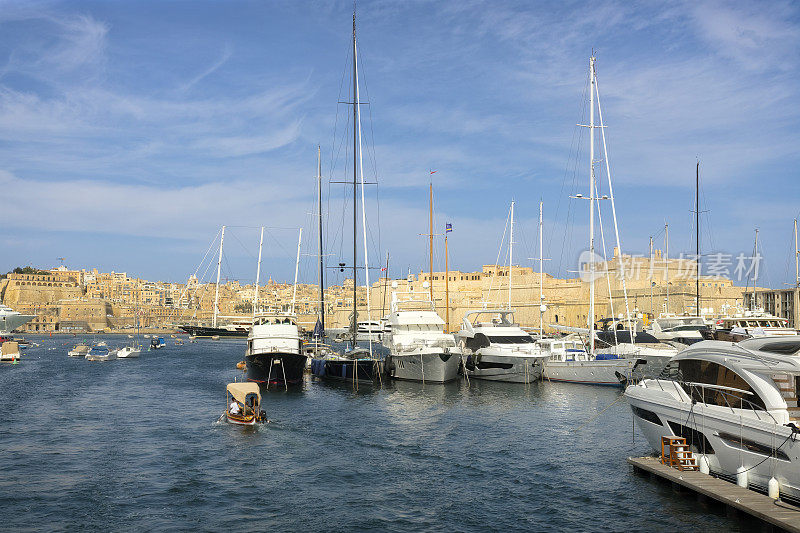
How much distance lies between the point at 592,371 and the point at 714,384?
20557 millimetres

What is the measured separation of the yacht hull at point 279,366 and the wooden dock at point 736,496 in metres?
21.6

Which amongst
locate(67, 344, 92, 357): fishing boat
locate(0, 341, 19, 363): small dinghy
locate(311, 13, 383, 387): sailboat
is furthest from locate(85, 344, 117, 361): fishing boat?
locate(311, 13, 383, 387): sailboat

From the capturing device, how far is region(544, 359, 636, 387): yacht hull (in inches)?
1355

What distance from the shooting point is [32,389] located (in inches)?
1433

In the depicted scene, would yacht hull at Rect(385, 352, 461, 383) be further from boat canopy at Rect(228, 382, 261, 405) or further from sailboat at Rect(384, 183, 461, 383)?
boat canopy at Rect(228, 382, 261, 405)

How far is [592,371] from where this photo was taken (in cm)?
3544

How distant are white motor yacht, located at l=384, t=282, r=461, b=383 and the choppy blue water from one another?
364 cm

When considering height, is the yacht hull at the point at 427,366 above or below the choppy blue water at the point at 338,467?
above

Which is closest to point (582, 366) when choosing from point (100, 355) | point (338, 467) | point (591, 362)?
point (591, 362)

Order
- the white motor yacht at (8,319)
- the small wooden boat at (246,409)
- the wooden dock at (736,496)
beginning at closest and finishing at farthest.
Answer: the wooden dock at (736,496), the small wooden boat at (246,409), the white motor yacht at (8,319)

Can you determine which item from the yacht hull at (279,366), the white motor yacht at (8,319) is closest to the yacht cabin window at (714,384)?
the yacht hull at (279,366)

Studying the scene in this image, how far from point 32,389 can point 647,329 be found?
45.1 meters

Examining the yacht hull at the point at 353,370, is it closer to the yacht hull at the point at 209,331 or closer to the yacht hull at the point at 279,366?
the yacht hull at the point at 279,366

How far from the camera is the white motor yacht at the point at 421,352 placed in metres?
34.8
